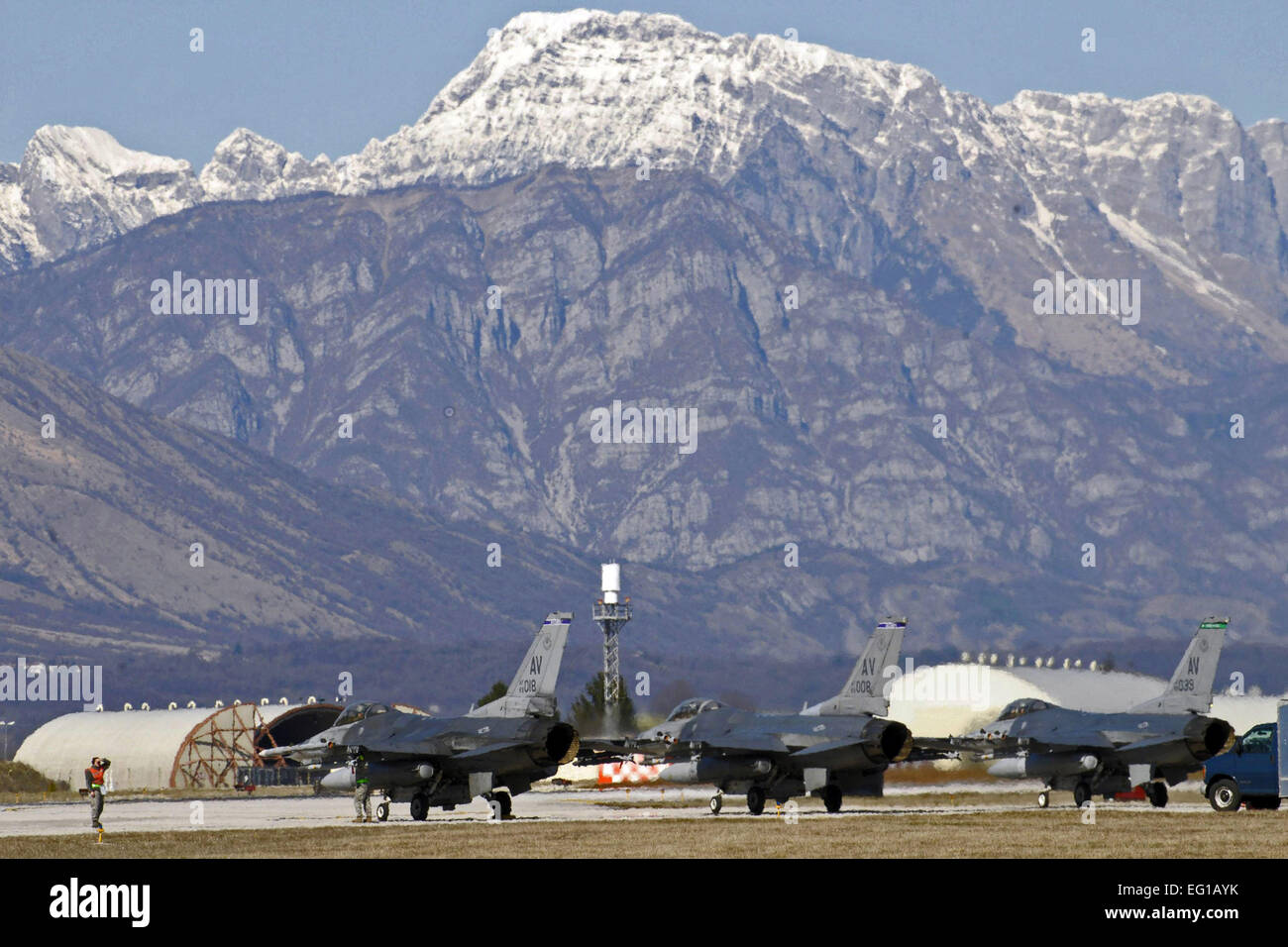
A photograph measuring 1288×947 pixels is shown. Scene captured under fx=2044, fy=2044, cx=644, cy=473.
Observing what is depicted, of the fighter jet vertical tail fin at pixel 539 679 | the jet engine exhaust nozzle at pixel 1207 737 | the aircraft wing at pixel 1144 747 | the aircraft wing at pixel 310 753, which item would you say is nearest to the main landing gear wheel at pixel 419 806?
the fighter jet vertical tail fin at pixel 539 679

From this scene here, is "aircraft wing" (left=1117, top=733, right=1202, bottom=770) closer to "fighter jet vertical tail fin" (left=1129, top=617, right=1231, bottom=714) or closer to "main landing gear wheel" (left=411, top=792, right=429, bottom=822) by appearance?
"fighter jet vertical tail fin" (left=1129, top=617, right=1231, bottom=714)

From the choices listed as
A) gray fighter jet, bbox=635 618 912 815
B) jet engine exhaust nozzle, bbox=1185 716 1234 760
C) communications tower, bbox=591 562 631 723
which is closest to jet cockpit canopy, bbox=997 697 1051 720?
gray fighter jet, bbox=635 618 912 815

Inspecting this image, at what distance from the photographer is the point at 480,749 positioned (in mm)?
62781

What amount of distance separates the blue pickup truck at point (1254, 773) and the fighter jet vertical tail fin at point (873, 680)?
10872 mm

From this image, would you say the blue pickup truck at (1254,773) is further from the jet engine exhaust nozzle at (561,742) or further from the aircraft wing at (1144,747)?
the jet engine exhaust nozzle at (561,742)

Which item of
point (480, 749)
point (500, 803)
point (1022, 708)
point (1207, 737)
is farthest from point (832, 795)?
point (1207, 737)

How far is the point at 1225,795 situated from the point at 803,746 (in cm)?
1308

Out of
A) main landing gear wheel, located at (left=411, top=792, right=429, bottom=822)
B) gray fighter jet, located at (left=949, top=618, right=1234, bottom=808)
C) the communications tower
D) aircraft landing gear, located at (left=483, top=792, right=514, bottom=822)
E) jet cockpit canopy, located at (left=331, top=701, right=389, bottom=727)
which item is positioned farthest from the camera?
the communications tower

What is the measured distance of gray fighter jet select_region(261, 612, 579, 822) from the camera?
205ft

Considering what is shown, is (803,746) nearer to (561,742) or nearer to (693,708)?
(693,708)

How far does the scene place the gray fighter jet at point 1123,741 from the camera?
6625cm
